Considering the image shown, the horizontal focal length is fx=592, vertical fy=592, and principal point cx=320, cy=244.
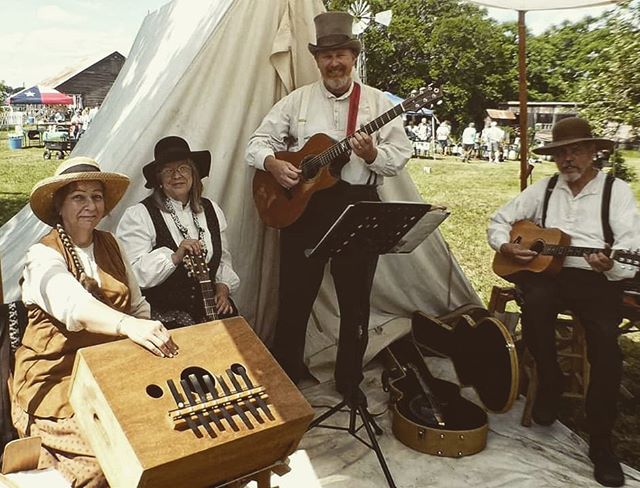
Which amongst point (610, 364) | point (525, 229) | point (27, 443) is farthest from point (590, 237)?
point (27, 443)

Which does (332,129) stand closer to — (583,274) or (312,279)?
(312,279)

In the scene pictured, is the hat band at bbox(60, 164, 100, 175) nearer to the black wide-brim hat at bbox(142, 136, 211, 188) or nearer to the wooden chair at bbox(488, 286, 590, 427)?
the black wide-brim hat at bbox(142, 136, 211, 188)

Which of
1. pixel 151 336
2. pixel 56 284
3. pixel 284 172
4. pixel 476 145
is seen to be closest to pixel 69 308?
pixel 56 284

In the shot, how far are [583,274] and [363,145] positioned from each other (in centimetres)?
143

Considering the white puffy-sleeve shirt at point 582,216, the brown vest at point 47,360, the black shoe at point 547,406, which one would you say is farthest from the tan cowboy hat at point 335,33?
the black shoe at point 547,406

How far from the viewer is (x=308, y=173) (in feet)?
11.0

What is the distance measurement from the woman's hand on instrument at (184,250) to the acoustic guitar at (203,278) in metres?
0.02

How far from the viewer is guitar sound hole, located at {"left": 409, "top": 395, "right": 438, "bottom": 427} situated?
3174mm

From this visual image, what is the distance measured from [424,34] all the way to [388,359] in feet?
135

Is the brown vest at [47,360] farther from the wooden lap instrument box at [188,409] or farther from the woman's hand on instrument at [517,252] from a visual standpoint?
the woman's hand on instrument at [517,252]

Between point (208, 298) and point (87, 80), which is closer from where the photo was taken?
point (208, 298)

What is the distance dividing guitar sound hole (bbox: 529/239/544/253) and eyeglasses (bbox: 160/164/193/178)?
203cm

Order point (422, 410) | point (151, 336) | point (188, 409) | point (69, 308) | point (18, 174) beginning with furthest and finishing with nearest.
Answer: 1. point (18, 174)
2. point (422, 410)
3. point (69, 308)
4. point (151, 336)
5. point (188, 409)

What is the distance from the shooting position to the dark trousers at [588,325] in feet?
9.78
